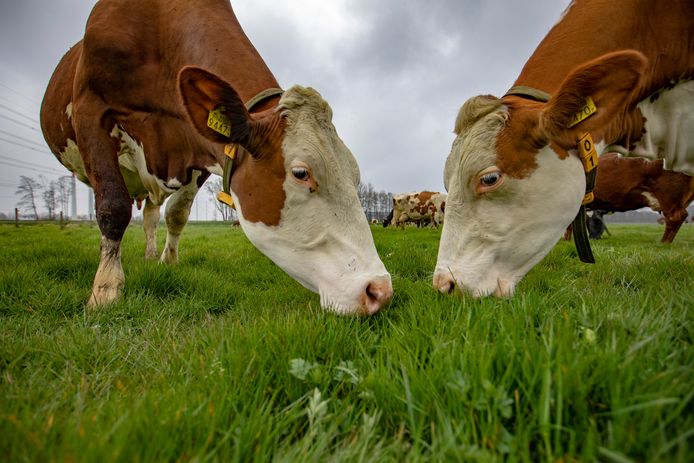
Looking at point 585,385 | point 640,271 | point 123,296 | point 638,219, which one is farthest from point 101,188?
point 638,219

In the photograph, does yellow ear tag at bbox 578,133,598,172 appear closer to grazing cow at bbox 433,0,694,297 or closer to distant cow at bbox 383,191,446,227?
grazing cow at bbox 433,0,694,297

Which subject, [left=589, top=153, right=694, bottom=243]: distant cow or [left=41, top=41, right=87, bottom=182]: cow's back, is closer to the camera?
[left=41, top=41, right=87, bottom=182]: cow's back

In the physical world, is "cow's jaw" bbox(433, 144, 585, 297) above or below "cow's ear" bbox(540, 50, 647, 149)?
below

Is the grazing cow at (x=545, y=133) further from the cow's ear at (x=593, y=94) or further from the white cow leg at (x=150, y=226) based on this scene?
the white cow leg at (x=150, y=226)

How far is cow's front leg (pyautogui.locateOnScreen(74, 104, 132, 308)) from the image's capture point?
10.1 feet

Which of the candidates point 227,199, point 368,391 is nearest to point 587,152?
point 368,391

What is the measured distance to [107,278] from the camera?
2932 millimetres

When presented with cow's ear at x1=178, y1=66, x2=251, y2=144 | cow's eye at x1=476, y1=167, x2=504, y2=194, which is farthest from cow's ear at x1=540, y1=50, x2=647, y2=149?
cow's ear at x1=178, y1=66, x2=251, y2=144

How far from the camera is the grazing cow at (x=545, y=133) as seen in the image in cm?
230

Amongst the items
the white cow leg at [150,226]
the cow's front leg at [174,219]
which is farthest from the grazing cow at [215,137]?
the white cow leg at [150,226]

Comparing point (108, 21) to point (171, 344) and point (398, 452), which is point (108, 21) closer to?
point (171, 344)

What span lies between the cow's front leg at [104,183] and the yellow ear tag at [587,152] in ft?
11.4

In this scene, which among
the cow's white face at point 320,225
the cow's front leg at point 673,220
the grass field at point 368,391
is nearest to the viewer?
the grass field at point 368,391

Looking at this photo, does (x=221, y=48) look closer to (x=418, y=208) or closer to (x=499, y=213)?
(x=499, y=213)
